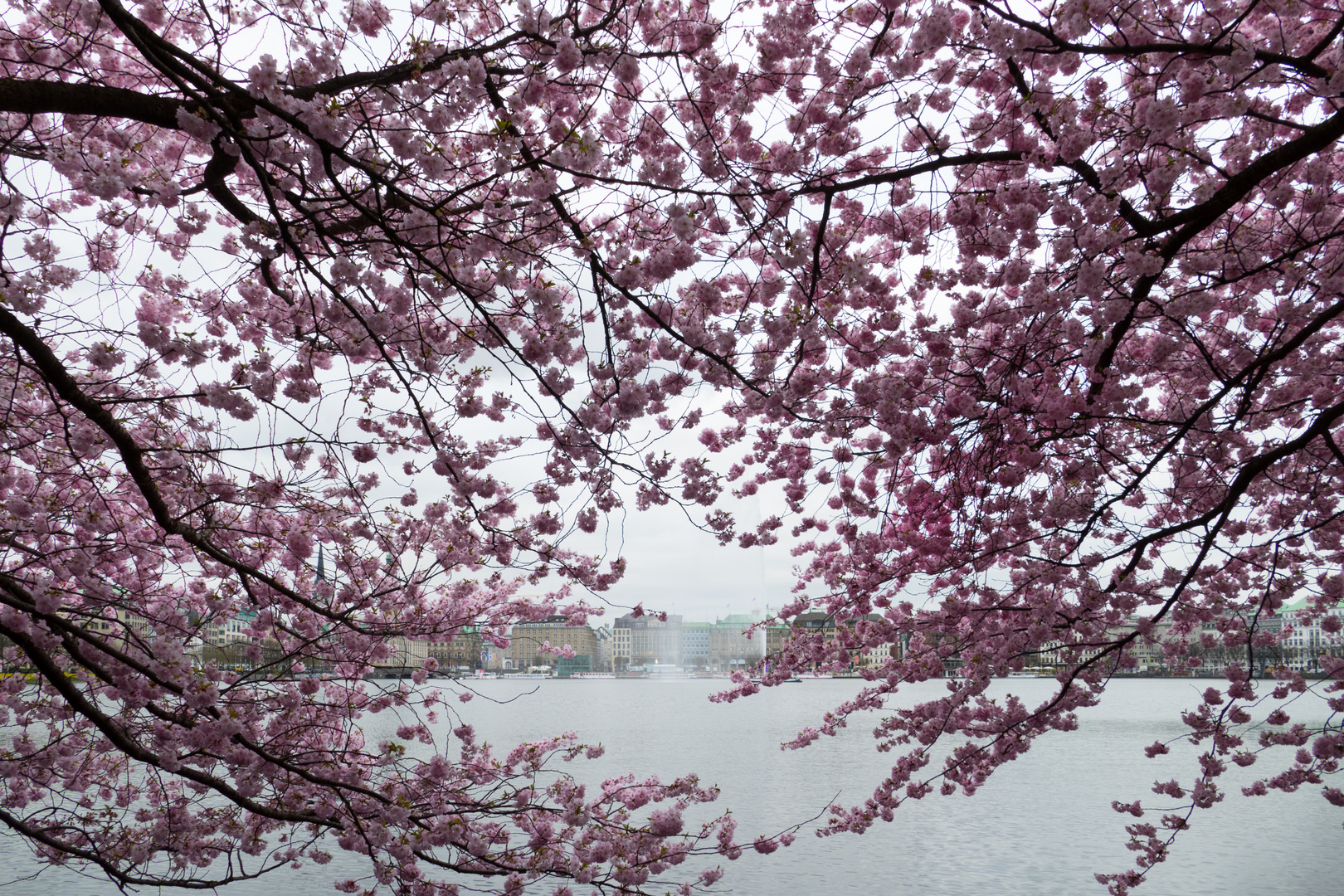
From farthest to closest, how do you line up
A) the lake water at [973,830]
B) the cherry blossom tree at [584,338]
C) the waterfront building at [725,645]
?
the waterfront building at [725,645], the lake water at [973,830], the cherry blossom tree at [584,338]

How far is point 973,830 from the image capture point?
17.7 m

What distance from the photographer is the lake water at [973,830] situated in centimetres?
1343

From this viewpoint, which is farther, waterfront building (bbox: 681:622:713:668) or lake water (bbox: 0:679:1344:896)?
waterfront building (bbox: 681:622:713:668)

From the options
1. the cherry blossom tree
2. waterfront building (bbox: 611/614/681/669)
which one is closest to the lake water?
the cherry blossom tree

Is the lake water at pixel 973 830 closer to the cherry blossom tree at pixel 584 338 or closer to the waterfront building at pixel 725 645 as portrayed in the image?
the cherry blossom tree at pixel 584 338

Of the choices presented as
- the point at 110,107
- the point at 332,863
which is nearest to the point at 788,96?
the point at 110,107

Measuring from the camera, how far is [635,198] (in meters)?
5.39

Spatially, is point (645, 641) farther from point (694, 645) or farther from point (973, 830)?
point (973, 830)

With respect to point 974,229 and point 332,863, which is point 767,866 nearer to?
point 332,863

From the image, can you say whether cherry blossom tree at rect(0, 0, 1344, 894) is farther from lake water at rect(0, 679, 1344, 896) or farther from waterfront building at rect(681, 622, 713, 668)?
waterfront building at rect(681, 622, 713, 668)

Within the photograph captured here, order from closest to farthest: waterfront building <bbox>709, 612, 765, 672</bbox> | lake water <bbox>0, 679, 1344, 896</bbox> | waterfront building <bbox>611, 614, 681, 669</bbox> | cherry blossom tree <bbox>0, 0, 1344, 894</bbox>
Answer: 1. cherry blossom tree <bbox>0, 0, 1344, 894</bbox>
2. lake water <bbox>0, 679, 1344, 896</bbox>
3. waterfront building <bbox>709, 612, 765, 672</bbox>
4. waterfront building <bbox>611, 614, 681, 669</bbox>

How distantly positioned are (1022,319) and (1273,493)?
9.58ft

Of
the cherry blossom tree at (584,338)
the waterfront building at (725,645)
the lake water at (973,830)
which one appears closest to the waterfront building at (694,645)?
the waterfront building at (725,645)

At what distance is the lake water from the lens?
13430mm
